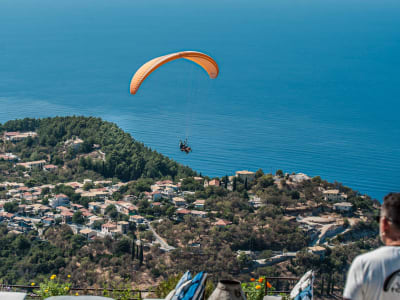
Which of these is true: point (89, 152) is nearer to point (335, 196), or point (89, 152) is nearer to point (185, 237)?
point (185, 237)

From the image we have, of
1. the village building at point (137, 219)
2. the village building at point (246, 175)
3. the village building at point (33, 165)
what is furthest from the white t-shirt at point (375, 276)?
the village building at point (33, 165)

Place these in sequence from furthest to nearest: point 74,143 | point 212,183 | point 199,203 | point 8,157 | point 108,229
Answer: point 74,143, point 8,157, point 212,183, point 199,203, point 108,229

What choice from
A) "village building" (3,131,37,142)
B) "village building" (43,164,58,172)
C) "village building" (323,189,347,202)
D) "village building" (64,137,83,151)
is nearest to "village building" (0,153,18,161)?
"village building" (3,131,37,142)

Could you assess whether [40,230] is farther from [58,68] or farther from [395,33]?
[395,33]

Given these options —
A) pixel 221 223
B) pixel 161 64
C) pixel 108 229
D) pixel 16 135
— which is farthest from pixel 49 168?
pixel 161 64

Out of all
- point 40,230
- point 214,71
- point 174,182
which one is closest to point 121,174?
point 174,182

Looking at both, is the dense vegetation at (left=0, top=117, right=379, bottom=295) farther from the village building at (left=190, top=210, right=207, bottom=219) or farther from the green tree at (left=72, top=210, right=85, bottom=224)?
the village building at (left=190, top=210, right=207, bottom=219)

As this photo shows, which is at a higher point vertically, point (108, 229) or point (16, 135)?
point (16, 135)

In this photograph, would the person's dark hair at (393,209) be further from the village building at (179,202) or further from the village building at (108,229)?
the village building at (179,202)
